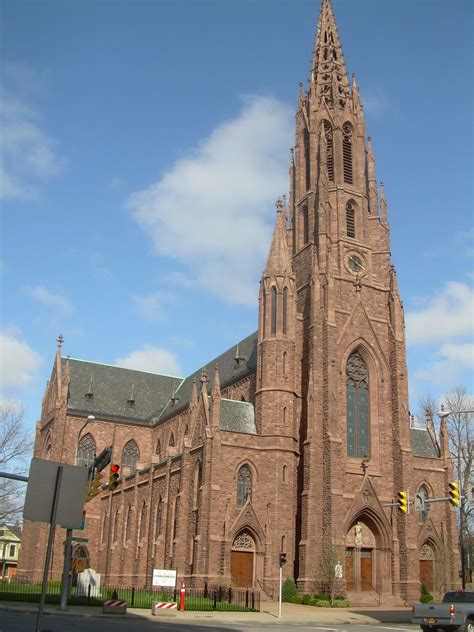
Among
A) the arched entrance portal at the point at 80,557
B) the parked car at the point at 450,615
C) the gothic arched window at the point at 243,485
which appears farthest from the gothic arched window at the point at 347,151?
the parked car at the point at 450,615

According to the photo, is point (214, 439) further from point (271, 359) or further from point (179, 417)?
point (179, 417)

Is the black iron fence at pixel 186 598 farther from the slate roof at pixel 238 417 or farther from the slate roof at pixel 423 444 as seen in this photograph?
the slate roof at pixel 423 444

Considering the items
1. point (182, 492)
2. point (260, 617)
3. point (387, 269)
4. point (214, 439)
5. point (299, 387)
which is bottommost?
point (260, 617)

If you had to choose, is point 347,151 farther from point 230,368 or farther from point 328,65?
point 230,368

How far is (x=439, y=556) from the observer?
141 ft

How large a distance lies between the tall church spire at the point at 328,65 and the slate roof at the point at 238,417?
89.4 ft

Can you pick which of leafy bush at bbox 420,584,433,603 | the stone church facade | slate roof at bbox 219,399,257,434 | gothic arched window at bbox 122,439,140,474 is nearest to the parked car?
the stone church facade

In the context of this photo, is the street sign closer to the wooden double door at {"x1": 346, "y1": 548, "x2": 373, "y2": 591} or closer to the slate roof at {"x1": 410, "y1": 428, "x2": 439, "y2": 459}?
the wooden double door at {"x1": 346, "y1": 548, "x2": 373, "y2": 591}

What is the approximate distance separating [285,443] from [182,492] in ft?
23.3

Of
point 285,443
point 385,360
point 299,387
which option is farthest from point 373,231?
point 285,443

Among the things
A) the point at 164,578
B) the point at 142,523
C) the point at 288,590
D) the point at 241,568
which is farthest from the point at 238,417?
the point at 164,578

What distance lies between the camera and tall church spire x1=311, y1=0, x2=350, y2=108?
190 feet

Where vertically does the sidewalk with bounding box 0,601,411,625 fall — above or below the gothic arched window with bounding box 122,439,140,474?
below

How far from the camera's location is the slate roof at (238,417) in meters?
43.2
